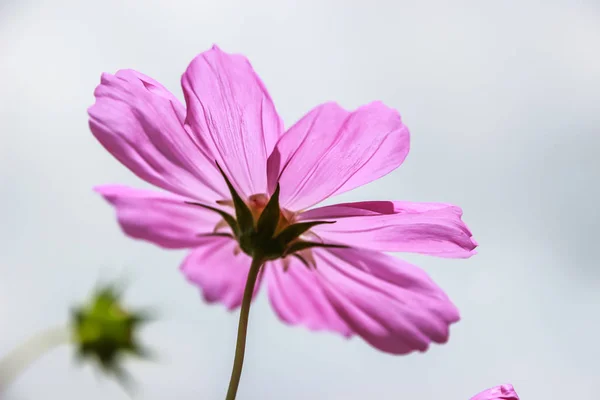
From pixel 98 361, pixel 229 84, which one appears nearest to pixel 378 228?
pixel 229 84

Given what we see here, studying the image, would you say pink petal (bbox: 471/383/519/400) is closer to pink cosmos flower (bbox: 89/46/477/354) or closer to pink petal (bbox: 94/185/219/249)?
pink cosmos flower (bbox: 89/46/477/354)

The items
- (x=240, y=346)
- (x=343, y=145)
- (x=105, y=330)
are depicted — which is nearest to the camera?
(x=240, y=346)

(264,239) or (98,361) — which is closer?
(264,239)

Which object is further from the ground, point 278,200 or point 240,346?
point 278,200

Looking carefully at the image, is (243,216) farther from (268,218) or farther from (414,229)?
(414,229)

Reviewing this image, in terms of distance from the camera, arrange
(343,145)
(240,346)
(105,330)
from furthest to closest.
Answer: (105,330) → (343,145) → (240,346)

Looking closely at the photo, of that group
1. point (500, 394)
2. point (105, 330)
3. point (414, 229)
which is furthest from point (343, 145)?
point (105, 330)

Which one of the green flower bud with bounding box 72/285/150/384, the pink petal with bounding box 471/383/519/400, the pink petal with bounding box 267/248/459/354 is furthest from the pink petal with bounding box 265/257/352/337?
the green flower bud with bounding box 72/285/150/384

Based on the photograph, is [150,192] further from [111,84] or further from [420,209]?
[420,209]
